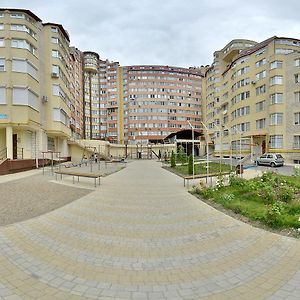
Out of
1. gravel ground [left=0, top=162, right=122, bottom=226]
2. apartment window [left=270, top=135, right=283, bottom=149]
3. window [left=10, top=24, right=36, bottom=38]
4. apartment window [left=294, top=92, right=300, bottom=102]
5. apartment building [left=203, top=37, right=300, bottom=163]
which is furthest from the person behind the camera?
apartment window [left=270, top=135, right=283, bottom=149]

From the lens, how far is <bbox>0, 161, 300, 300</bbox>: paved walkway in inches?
125

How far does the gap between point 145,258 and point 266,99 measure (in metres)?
35.7

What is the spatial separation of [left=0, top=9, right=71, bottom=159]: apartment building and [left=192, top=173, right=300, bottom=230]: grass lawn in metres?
19.8

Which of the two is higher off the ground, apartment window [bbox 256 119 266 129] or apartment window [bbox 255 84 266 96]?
apartment window [bbox 255 84 266 96]

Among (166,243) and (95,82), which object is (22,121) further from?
(95,82)

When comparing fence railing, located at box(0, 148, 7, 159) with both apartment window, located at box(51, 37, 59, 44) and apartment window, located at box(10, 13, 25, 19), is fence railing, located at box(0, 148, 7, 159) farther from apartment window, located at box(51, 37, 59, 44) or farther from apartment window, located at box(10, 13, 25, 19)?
apartment window, located at box(51, 37, 59, 44)

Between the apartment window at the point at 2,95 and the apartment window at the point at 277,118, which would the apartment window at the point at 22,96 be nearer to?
the apartment window at the point at 2,95

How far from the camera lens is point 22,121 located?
21656 millimetres

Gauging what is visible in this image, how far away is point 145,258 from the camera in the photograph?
13.7 feet

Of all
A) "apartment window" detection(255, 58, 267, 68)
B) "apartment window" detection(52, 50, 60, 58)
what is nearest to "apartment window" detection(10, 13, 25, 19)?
"apartment window" detection(52, 50, 60, 58)

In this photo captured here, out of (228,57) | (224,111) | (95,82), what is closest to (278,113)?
(224,111)

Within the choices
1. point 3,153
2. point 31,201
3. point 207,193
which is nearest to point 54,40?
point 3,153

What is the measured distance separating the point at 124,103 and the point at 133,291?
7566 centimetres

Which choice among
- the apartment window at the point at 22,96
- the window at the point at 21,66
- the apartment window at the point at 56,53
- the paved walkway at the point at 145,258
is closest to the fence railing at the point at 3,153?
the apartment window at the point at 22,96
